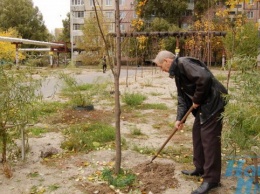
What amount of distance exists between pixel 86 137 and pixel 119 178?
1.73 meters

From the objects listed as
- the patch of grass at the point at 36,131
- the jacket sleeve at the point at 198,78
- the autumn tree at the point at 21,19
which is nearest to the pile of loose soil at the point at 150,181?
the jacket sleeve at the point at 198,78

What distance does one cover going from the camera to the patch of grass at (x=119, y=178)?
3709 mm

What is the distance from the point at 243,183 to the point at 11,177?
267cm

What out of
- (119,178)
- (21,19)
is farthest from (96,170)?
(21,19)

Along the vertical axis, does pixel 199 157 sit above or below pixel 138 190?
above

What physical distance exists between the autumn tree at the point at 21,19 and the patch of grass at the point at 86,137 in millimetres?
40173

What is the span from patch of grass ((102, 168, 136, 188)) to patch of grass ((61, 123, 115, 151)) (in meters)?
1.13

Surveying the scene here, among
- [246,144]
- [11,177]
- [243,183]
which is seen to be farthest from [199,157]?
[11,177]

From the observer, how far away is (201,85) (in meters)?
3.36

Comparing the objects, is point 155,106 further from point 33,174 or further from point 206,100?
point 206,100

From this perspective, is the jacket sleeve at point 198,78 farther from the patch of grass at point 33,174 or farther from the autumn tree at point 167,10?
the autumn tree at point 167,10

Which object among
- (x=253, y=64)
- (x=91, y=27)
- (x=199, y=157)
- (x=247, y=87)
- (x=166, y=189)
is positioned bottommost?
(x=166, y=189)

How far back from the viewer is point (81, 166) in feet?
14.3

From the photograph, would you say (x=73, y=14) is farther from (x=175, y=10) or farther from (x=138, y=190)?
(x=138, y=190)
